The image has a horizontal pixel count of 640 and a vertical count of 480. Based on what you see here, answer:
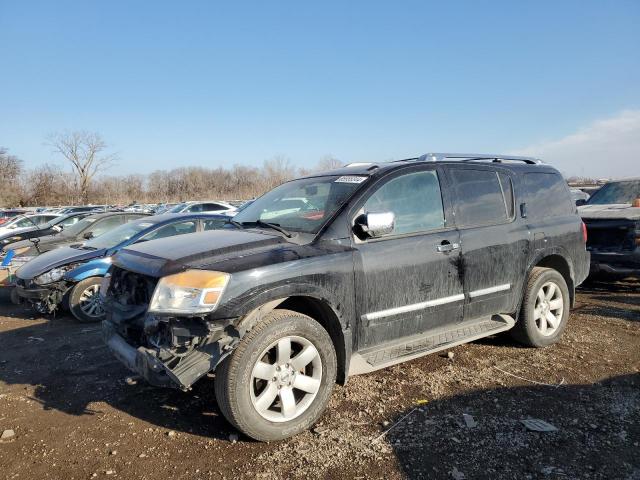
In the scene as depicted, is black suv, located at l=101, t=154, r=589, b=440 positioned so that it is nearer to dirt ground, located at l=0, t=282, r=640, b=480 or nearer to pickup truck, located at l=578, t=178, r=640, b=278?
dirt ground, located at l=0, t=282, r=640, b=480

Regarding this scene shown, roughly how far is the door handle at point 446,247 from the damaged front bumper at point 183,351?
6.37ft

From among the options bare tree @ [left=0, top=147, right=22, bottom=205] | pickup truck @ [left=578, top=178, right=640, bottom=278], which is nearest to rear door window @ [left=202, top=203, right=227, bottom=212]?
pickup truck @ [left=578, top=178, right=640, bottom=278]

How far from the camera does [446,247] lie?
3889 mm

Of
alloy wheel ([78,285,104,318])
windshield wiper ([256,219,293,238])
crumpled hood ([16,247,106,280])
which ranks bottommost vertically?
alloy wheel ([78,285,104,318])

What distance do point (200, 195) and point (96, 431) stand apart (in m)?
80.3

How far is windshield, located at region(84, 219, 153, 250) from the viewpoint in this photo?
22.6ft

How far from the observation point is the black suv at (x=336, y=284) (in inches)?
114

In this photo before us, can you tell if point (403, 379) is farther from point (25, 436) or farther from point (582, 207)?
point (582, 207)

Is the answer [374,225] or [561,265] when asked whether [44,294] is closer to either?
[374,225]

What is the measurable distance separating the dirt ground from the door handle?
3.86 ft

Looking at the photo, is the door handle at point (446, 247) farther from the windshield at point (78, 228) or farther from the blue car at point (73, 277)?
the windshield at point (78, 228)

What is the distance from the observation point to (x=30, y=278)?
617cm

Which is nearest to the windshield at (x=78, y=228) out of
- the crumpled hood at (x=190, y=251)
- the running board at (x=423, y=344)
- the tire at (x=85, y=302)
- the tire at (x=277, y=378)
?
the tire at (x=85, y=302)

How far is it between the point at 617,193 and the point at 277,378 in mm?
8668
